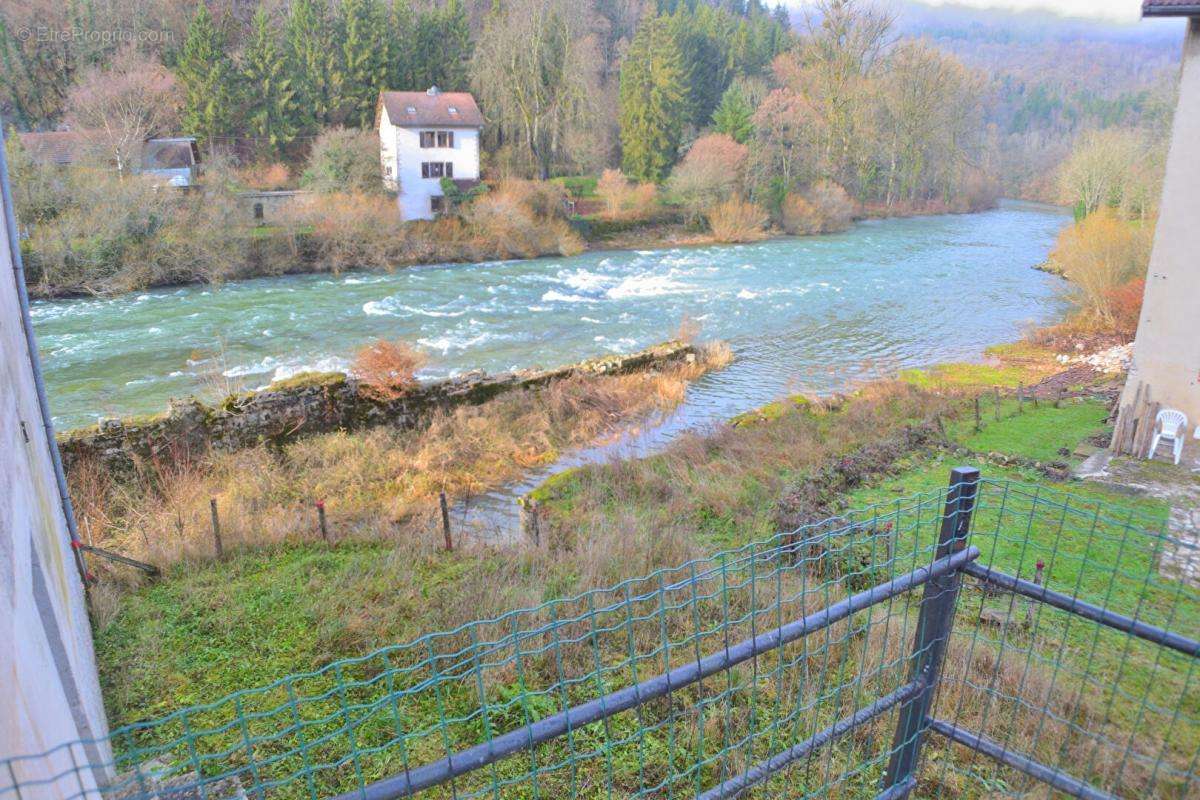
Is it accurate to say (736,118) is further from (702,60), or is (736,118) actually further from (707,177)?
(702,60)

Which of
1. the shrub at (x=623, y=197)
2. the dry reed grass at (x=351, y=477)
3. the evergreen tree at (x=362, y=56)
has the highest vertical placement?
the evergreen tree at (x=362, y=56)

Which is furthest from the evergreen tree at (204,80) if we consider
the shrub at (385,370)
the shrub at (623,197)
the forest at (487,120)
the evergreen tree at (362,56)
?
the shrub at (385,370)

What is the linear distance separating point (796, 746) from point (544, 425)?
40.5 feet

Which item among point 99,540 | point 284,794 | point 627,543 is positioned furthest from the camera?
point 99,540

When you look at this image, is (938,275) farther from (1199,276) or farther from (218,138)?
(218,138)

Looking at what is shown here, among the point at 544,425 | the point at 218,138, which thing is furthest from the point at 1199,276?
the point at 218,138

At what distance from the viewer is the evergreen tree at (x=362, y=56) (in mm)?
43969

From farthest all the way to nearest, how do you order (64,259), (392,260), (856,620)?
(392,260), (64,259), (856,620)

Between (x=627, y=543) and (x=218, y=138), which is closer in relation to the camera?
(x=627, y=543)

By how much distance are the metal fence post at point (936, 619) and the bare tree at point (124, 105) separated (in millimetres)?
34554

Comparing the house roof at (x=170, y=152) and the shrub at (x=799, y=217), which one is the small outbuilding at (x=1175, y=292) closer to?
the shrub at (x=799, y=217)

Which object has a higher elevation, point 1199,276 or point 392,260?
point 1199,276

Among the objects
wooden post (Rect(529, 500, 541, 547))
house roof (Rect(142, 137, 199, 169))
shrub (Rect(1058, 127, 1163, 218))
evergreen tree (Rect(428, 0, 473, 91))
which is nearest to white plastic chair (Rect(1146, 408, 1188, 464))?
wooden post (Rect(529, 500, 541, 547))

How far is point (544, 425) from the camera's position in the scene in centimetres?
1546
